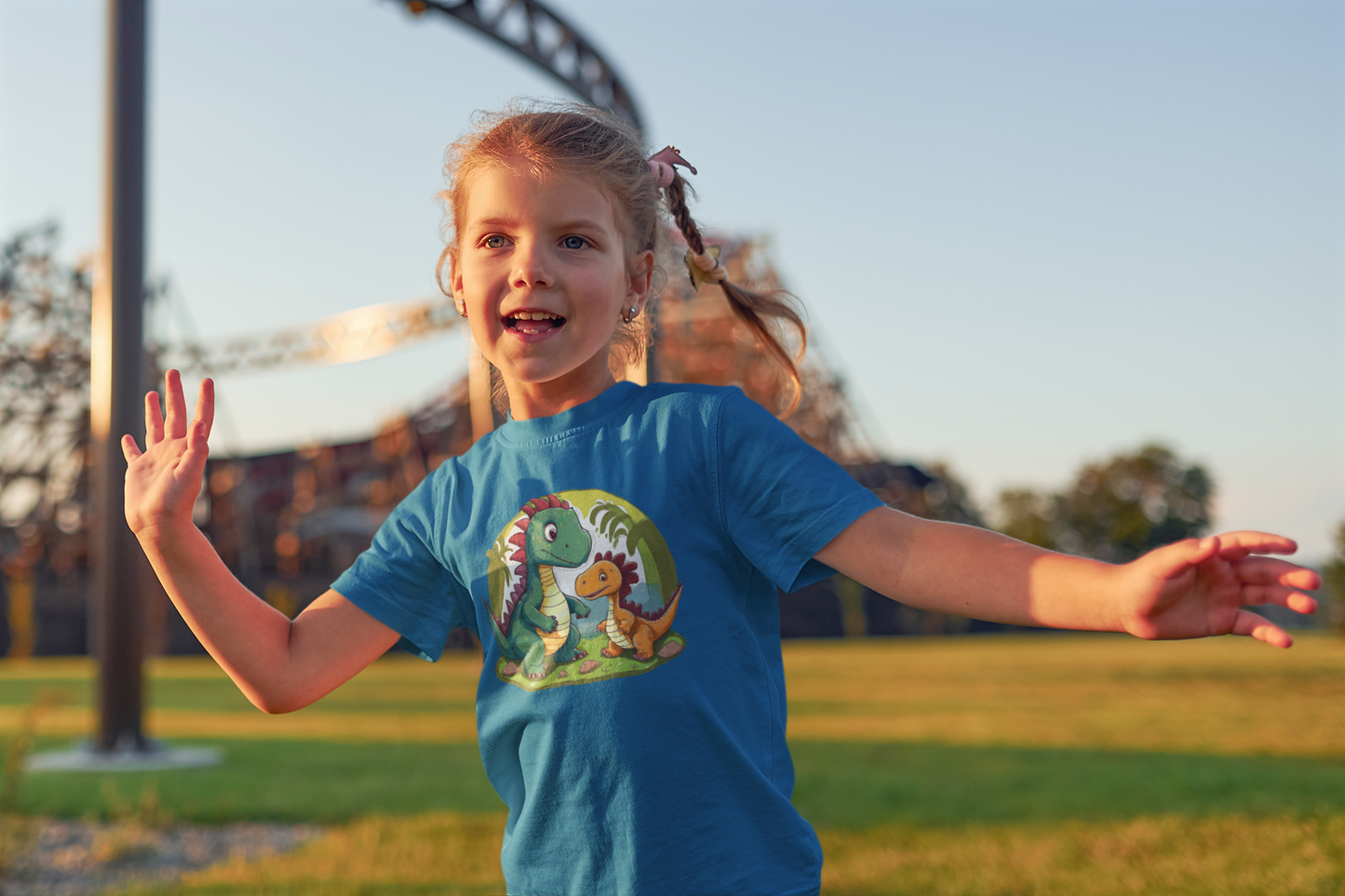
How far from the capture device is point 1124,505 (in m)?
34.4

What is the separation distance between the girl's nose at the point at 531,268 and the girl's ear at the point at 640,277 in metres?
0.20

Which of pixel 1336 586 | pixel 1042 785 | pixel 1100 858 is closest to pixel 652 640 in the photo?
pixel 1100 858

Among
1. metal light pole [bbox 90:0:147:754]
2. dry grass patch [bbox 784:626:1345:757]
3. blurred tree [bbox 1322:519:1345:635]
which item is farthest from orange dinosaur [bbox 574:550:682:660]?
blurred tree [bbox 1322:519:1345:635]

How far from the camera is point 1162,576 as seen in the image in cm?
118

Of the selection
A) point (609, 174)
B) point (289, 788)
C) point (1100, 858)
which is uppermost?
point (609, 174)

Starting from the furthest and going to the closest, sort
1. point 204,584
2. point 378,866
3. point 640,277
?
point 378,866, point 640,277, point 204,584

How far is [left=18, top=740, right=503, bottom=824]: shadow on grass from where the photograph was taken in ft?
18.2

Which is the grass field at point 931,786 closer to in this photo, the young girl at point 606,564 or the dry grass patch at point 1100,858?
the dry grass patch at point 1100,858

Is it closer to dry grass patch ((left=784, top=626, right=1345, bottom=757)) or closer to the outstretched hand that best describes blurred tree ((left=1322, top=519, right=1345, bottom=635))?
dry grass patch ((left=784, top=626, right=1345, bottom=757))

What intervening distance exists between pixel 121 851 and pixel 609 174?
4333 mm

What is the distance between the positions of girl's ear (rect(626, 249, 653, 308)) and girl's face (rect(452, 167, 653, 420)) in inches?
3.6

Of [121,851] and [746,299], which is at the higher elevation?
[746,299]

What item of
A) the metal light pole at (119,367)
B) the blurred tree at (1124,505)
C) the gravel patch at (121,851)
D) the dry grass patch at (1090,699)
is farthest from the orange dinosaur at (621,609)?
the blurred tree at (1124,505)

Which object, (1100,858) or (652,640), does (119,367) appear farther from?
(652,640)
